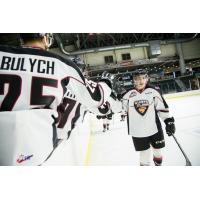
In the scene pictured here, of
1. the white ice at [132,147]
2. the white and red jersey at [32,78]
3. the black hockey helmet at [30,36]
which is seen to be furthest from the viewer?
the white ice at [132,147]

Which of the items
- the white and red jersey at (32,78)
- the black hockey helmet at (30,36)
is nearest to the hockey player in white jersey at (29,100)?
the white and red jersey at (32,78)

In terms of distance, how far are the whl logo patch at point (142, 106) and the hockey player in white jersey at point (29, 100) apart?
42.5 inches

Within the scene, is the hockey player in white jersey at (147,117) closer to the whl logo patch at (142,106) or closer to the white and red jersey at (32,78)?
the whl logo patch at (142,106)

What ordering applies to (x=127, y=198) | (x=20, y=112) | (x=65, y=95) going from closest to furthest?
(x=20, y=112) < (x=65, y=95) < (x=127, y=198)

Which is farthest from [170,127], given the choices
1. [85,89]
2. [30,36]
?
[30,36]

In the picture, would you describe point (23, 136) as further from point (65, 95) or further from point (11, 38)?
point (11, 38)

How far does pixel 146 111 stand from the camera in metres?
1.61

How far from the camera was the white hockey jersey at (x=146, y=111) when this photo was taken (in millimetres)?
1611

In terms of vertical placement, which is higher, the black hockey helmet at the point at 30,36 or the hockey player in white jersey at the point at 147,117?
the black hockey helmet at the point at 30,36

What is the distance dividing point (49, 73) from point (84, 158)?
3.85 ft
